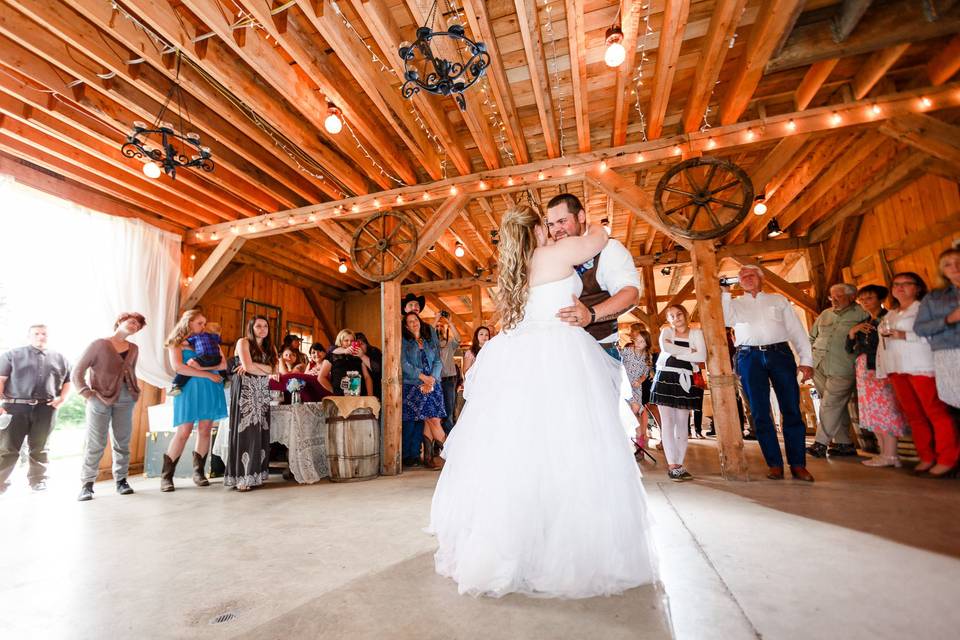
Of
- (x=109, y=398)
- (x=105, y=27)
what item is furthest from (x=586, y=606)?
(x=105, y=27)

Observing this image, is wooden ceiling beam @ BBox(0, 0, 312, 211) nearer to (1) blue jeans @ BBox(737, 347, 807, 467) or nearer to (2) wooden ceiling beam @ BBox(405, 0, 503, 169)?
(2) wooden ceiling beam @ BBox(405, 0, 503, 169)

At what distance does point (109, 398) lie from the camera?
12.6 feet

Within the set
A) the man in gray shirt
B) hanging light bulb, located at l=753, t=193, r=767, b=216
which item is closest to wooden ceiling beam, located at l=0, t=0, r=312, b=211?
the man in gray shirt

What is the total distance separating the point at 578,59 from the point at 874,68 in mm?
2966

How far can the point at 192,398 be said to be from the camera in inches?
160

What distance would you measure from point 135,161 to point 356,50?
11.0 feet

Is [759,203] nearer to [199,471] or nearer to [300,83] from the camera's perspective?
[300,83]

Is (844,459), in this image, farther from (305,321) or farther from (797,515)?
(305,321)

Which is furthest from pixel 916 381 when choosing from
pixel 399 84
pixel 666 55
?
pixel 399 84

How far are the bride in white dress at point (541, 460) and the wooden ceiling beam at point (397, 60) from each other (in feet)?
7.64

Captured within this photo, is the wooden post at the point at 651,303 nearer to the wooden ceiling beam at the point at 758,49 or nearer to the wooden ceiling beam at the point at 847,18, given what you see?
the wooden ceiling beam at the point at 758,49

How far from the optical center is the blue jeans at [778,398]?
326 centimetres

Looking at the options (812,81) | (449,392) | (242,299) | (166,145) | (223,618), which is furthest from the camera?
(242,299)

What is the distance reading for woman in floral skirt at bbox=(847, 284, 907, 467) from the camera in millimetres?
3844
